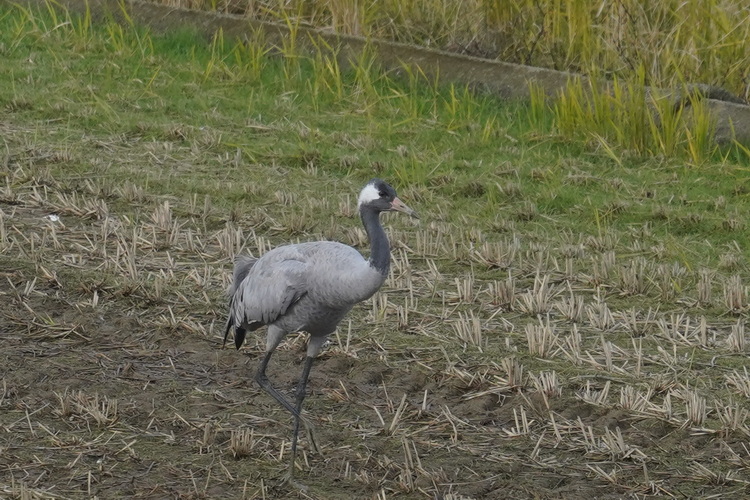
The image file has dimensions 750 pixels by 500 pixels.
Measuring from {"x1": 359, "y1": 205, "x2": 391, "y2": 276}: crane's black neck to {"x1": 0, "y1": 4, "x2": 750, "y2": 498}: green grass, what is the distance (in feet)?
2.28

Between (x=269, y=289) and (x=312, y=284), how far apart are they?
0.21m

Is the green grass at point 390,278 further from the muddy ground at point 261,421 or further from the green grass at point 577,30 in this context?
the green grass at point 577,30

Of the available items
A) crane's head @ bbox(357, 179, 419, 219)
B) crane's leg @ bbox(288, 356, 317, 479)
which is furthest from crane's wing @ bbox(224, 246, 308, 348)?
crane's head @ bbox(357, 179, 419, 219)

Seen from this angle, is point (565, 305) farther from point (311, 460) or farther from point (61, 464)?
point (61, 464)

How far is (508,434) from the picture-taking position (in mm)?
4656

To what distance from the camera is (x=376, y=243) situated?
4.31m

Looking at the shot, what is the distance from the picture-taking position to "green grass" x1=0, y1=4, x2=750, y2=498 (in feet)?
14.8

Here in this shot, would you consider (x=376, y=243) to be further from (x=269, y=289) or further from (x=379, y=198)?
(x=269, y=289)

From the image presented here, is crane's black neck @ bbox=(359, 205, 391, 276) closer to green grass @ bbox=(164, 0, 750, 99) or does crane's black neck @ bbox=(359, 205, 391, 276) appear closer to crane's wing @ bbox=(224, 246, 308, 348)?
crane's wing @ bbox=(224, 246, 308, 348)

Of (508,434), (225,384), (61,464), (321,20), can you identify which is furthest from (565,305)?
(321,20)

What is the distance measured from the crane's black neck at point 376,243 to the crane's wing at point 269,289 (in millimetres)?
305

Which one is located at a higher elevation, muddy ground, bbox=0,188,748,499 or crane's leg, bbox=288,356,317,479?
crane's leg, bbox=288,356,317,479

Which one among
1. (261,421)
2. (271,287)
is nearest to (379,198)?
(271,287)

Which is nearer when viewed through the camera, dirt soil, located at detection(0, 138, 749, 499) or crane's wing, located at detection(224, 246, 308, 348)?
dirt soil, located at detection(0, 138, 749, 499)
